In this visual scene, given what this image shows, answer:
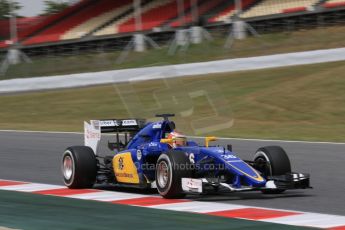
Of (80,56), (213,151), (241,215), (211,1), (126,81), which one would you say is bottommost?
(241,215)

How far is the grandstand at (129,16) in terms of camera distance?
35.8m

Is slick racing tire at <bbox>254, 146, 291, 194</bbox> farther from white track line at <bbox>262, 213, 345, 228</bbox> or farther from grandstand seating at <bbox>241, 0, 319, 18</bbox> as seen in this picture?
grandstand seating at <bbox>241, 0, 319, 18</bbox>

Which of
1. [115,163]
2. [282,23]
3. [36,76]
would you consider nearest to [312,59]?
[282,23]

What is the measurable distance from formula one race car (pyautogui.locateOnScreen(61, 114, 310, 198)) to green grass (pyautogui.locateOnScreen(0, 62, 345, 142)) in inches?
279

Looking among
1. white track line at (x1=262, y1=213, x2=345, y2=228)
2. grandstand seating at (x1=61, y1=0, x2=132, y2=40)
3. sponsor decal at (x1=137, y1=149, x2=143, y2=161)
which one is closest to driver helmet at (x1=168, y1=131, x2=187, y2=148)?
sponsor decal at (x1=137, y1=149, x2=143, y2=161)

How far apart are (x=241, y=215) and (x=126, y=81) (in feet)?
6.31

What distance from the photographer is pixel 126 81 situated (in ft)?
27.6

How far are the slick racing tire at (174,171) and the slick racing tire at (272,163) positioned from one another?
1.01m

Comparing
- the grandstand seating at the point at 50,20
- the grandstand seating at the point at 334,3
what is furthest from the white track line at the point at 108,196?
the grandstand seating at the point at 50,20

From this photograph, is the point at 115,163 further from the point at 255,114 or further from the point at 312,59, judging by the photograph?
the point at 312,59

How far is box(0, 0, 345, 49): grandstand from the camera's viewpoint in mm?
35781

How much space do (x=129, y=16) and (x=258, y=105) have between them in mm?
20498

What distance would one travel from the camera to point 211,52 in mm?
32688

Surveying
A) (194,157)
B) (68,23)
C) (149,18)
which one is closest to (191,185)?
(194,157)
